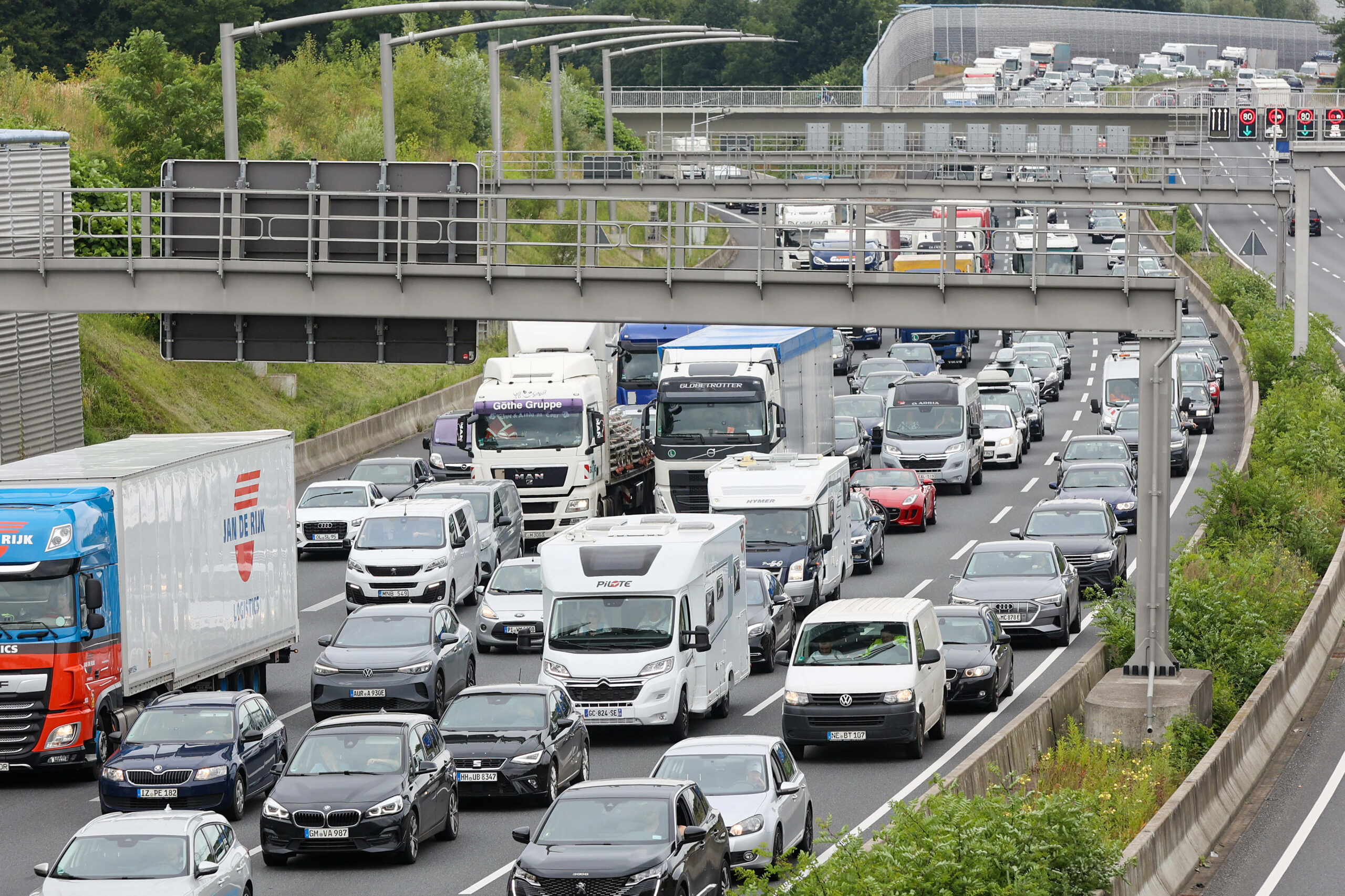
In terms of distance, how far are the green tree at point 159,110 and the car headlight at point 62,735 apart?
3130 cm

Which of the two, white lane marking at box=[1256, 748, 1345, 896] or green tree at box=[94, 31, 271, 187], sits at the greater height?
green tree at box=[94, 31, 271, 187]

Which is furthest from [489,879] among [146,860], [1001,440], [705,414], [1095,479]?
[1001,440]

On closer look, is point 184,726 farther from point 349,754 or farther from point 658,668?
point 658,668

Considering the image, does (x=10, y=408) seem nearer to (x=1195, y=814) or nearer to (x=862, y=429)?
(x=862, y=429)

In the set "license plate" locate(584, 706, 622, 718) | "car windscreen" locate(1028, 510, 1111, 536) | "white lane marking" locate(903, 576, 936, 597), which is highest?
"car windscreen" locate(1028, 510, 1111, 536)

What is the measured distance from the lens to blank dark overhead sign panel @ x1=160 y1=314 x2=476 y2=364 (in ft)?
102

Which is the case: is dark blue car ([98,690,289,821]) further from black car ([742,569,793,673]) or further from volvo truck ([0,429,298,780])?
black car ([742,569,793,673])

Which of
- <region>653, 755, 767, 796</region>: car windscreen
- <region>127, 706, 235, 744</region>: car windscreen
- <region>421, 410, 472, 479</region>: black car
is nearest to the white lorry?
<region>421, 410, 472, 479</region>: black car

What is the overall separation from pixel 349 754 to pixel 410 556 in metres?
14.8

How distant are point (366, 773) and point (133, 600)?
6289 millimetres

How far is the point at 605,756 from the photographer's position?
83.7 ft

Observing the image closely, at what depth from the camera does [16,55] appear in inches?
3504

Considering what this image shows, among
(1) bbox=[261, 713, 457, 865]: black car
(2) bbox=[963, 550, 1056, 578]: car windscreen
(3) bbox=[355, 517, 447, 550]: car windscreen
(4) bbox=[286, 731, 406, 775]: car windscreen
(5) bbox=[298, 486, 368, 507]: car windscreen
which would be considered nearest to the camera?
(1) bbox=[261, 713, 457, 865]: black car

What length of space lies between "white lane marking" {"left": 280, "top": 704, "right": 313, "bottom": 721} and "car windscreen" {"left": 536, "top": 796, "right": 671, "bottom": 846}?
37.0ft
